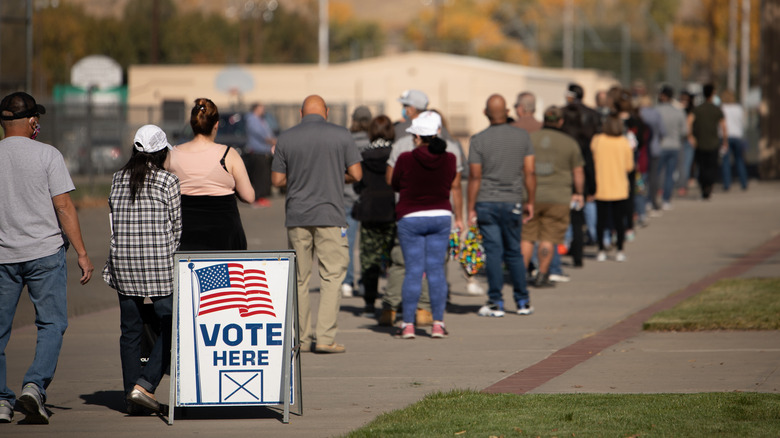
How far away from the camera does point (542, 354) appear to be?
903cm

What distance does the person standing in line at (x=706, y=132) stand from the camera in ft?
71.2

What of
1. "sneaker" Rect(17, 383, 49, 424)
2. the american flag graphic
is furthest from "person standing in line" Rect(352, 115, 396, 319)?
"sneaker" Rect(17, 383, 49, 424)

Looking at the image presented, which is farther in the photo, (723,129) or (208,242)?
(723,129)

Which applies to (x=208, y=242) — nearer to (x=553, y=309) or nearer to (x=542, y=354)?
(x=542, y=354)

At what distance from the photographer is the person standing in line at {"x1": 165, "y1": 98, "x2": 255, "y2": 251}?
770cm

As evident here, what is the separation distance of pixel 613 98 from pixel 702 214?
504 cm

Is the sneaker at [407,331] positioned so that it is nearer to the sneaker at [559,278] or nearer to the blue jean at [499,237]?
the blue jean at [499,237]

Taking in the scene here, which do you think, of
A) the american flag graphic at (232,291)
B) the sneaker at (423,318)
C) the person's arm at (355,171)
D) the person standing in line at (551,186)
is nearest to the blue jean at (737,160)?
the person standing in line at (551,186)

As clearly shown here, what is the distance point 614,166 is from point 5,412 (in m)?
9.39

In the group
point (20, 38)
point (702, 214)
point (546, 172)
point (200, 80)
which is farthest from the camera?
point (200, 80)

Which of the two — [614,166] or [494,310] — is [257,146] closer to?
[614,166]

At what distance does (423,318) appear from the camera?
1062cm

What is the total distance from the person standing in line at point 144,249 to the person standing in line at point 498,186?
4064mm

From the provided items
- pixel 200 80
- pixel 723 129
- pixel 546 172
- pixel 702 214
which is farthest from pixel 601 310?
pixel 200 80
